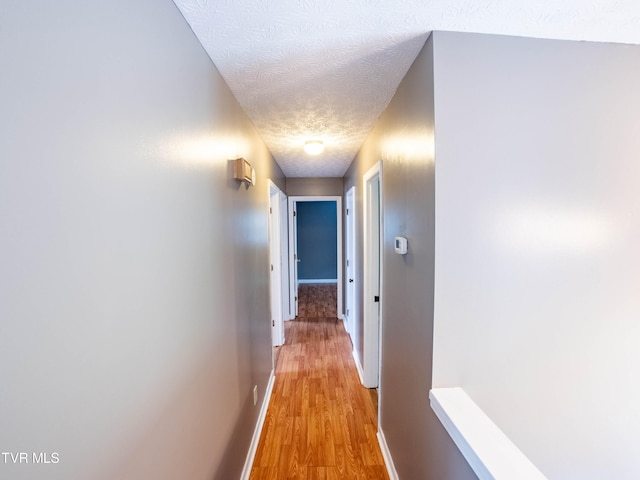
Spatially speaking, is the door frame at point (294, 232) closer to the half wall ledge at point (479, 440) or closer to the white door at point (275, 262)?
the white door at point (275, 262)

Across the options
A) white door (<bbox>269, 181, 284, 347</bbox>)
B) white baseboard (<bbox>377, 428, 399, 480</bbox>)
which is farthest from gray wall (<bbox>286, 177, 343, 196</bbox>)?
white baseboard (<bbox>377, 428, 399, 480</bbox>)

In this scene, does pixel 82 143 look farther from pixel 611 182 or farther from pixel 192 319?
pixel 611 182

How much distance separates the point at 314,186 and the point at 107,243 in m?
3.77

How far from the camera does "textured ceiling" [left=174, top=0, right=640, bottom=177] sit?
964mm

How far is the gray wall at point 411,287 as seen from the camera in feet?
3.75

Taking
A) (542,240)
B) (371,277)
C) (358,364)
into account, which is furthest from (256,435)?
(542,240)

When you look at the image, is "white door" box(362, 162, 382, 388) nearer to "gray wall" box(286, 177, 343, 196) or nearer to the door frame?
the door frame

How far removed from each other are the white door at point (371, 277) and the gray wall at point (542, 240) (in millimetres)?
1290

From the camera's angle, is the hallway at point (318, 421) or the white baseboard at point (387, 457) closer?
the white baseboard at point (387, 457)

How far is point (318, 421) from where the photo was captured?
2209 millimetres

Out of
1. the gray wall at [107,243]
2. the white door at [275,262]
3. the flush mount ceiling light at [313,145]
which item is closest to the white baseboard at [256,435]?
the gray wall at [107,243]

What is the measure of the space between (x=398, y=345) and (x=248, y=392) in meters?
1.00

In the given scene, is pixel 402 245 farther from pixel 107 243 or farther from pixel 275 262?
pixel 275 262

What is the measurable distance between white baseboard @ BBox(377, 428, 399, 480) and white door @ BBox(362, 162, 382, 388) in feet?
1.75
